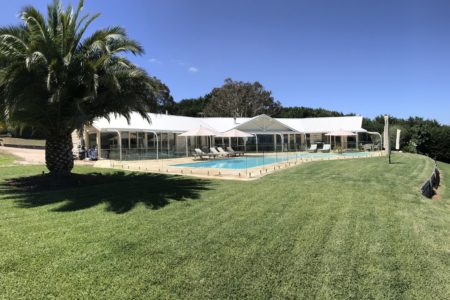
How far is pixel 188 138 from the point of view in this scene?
35.6 metres

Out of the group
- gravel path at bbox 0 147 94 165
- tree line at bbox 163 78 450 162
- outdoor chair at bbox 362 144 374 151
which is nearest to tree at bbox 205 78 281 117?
tree line at bbox 163 78 450 162

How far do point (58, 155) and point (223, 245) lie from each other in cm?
999

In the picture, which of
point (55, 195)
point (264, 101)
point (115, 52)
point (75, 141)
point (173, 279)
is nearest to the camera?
point (173, 279)

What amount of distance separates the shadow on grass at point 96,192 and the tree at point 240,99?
48224 mm

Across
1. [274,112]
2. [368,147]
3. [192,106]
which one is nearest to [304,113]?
[274,112]

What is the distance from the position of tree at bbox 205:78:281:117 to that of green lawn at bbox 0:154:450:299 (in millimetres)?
51647

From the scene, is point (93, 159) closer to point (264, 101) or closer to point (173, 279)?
point (173, 279)

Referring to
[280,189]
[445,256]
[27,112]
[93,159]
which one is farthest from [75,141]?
[445,256]

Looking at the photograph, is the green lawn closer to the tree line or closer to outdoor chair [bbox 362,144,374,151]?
outdoor chair [bbox 362,144,374,151]

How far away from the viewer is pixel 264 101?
62781 millimetres

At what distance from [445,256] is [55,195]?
10360 millimetres

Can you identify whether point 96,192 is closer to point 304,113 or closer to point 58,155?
point 58,155

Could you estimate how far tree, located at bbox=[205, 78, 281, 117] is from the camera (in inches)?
2395

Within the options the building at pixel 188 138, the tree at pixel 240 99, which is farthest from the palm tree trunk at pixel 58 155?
the tree at pixel 240 99
